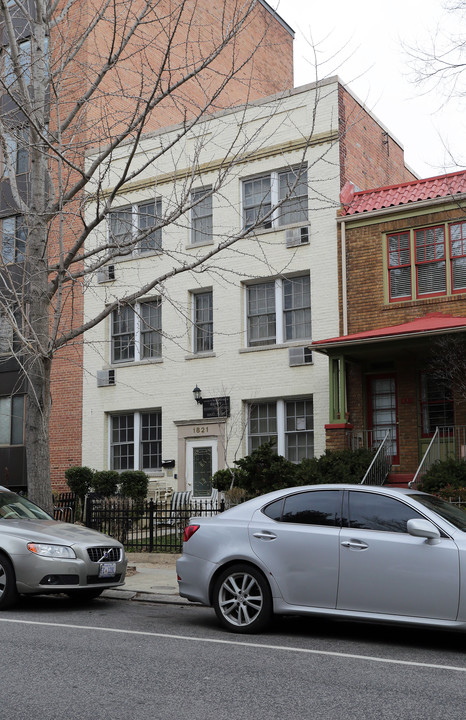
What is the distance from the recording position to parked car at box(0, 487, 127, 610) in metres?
9.03

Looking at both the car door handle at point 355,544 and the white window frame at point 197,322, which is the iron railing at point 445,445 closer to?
the white window frame at point 197,322

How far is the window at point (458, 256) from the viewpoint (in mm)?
17953

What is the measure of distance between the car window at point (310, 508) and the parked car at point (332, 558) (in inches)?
0.4

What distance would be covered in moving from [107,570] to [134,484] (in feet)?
37.8

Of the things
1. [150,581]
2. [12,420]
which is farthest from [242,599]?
[12,420]

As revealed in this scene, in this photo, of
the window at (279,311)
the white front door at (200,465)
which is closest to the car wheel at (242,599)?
the window at (279,311)

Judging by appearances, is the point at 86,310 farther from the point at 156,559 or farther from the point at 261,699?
the point at 261,699

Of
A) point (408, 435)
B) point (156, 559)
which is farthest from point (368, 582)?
point (408, 435)

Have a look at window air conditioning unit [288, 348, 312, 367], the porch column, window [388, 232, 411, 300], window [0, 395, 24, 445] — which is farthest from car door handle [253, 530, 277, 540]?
window [0, 395, 24, 445]

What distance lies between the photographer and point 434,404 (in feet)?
58.9

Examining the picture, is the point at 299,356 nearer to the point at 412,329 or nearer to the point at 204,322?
the point at 204,322

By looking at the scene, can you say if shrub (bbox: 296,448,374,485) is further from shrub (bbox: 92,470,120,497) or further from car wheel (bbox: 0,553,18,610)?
car wheel (bbox: 0,553,18,610)

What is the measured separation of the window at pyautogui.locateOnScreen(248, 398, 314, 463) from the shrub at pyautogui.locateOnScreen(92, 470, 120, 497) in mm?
3825

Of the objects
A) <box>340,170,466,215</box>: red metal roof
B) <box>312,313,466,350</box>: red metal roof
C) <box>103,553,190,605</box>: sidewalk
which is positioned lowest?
<box>103,553,190,605</box>: sidewalk
